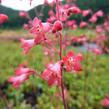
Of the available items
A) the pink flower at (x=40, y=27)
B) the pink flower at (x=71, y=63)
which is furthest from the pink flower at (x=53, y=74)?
the pink flower at (x=40, y=27)

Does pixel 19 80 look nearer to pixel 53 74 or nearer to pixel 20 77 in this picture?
pixel 20 77

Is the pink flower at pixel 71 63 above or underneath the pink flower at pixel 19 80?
above

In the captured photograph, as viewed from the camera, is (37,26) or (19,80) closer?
(37,26)

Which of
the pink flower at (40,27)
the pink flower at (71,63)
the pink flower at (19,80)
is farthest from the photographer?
the pink flower at (19,80)

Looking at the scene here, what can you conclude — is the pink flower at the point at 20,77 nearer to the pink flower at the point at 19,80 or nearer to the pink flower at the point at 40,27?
the pink flower at the point at 19,80

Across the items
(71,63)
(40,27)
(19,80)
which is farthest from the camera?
(19,80)

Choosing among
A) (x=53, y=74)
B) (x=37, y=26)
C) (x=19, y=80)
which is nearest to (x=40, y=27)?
(x=37, y=26)

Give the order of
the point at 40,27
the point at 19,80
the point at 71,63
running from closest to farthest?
the point at 40,27 → the point at 71,63 → the point at 19,80

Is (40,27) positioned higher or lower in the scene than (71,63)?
higher

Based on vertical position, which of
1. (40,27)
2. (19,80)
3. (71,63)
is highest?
(40,27)

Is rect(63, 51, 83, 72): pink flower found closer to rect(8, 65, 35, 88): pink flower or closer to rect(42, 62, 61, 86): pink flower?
rect(42, 62, 61, 86): pink flower

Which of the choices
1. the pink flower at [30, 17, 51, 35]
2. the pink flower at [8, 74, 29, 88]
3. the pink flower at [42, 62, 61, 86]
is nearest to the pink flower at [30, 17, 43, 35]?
the pink flower at [30, 17, 51, 35]

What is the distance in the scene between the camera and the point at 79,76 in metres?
8.08

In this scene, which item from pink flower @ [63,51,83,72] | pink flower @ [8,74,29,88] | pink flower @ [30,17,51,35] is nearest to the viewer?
pink flower @ [30,17,51,35]
